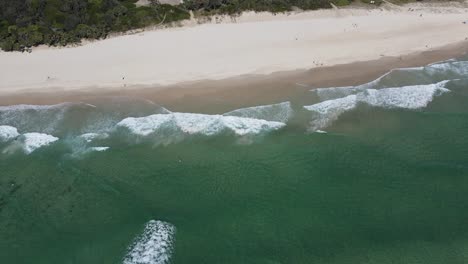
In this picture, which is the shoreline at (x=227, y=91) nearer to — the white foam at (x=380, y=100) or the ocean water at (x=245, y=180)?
the ocean water at (x=245, y=180)

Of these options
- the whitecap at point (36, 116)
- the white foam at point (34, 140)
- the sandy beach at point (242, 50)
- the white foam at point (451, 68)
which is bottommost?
the white foam at point (34, 140)

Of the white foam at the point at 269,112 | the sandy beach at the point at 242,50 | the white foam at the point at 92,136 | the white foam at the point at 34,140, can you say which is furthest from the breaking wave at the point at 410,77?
the white foam at the point at 34,140

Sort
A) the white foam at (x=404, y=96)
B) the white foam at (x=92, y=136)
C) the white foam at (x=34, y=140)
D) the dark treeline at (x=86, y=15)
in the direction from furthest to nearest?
the dark treeline at (x=86, y=15) < the white foam at (x=404, y=96) < the white foam at (x=92, y=136) < the white foam at (x=34, y=140)

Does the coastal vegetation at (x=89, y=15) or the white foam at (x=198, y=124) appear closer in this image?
the white foam at (x=198, y=124)

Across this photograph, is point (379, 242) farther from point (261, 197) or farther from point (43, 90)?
point (43, 90)

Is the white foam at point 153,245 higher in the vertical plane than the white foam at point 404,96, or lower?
lower

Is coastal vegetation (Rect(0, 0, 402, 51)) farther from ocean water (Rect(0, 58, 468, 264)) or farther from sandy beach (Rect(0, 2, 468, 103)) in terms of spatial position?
ocean water (Rect(0, 58, 468, 264))

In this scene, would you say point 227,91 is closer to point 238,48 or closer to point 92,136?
point 238,48
